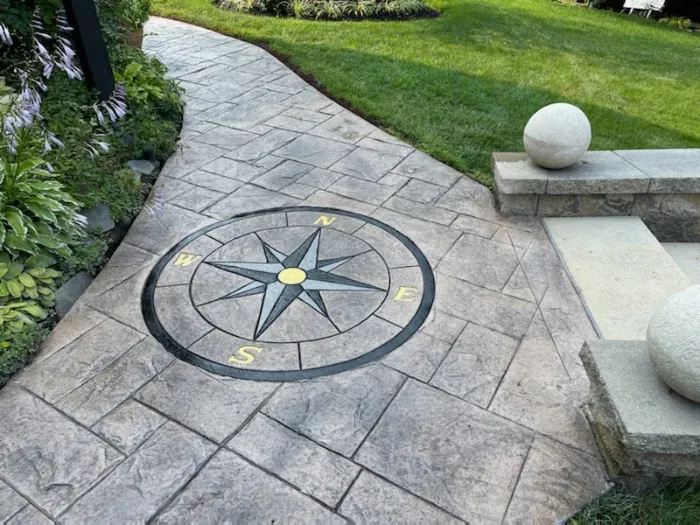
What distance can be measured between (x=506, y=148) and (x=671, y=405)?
393 centimetres

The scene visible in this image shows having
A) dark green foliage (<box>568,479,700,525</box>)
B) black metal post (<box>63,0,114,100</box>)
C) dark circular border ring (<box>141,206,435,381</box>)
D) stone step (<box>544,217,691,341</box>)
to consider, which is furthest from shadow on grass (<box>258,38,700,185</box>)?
dark green foliage (<box>568,479,700,525</box>)

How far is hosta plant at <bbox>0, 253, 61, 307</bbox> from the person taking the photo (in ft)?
10.8

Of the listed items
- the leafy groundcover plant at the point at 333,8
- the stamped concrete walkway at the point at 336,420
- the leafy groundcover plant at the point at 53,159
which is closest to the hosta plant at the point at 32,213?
the leafy groundcover plant at the point at 53,159

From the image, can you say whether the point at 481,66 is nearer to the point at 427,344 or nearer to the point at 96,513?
the point at 427,344

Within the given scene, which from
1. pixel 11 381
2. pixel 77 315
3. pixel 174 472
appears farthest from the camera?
pixel 77 315

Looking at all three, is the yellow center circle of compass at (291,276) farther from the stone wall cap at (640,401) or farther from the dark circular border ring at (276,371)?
the stone wall cap at (640,401)

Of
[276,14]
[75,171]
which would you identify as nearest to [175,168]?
[75,171]

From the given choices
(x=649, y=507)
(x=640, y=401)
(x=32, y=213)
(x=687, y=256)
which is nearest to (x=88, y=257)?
(x=32, y=213)

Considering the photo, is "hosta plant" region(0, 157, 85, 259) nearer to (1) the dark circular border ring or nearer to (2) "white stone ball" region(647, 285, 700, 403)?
(1) the dark circular border ring

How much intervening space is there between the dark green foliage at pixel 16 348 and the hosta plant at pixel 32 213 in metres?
0.56

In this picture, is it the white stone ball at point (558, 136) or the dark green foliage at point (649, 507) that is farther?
the white stone ball at point (558, 136)

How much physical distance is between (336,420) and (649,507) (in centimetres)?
152

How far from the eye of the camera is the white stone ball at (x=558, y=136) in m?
4.32

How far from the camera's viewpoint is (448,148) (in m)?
5.81
